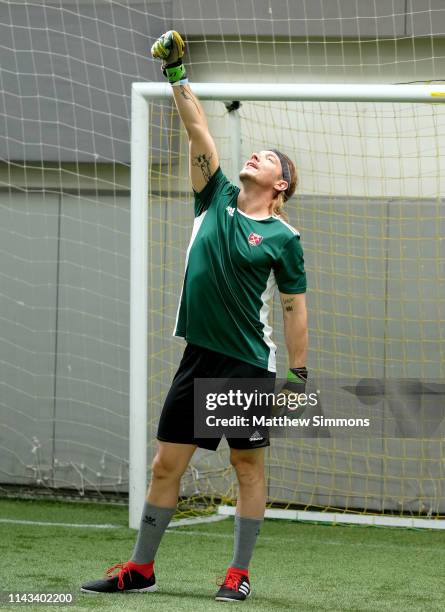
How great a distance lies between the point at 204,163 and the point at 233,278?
1.52 feet

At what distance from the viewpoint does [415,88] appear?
582 centimetres

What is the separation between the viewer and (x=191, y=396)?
4125 millimetres

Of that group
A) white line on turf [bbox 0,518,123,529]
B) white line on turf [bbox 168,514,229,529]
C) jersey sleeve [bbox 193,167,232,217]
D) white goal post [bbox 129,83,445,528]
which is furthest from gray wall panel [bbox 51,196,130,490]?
jersey sleeve [bbox 193,167,232,217]

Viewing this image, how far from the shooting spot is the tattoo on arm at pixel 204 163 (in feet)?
13.8

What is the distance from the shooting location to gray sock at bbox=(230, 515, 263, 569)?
4176 millimetres

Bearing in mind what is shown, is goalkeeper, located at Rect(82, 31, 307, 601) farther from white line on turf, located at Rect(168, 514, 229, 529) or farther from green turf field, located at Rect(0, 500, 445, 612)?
white line on turf, located at Rect(168, 514, 229, 529)

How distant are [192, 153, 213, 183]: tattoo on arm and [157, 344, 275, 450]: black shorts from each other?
665 mm

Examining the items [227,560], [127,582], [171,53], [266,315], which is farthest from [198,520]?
[171,53]

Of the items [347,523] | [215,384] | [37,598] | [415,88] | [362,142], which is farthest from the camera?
[362,142]

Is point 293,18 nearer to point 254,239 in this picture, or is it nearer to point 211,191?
point 211,191

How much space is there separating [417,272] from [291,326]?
9.21ft

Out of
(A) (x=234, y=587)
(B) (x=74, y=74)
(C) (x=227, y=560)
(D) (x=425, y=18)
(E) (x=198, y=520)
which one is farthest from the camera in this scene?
(B) (x=74, y=74)

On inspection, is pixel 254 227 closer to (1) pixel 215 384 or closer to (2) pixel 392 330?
(1) pixel 215 384

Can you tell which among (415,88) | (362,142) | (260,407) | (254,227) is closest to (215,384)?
(260,407)
